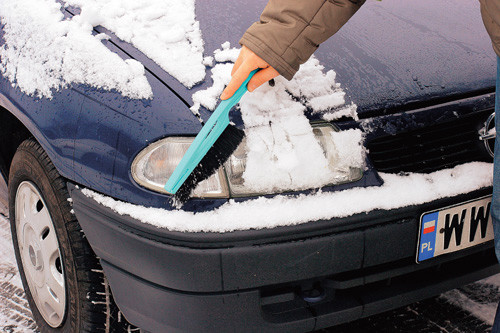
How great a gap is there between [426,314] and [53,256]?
1487mm

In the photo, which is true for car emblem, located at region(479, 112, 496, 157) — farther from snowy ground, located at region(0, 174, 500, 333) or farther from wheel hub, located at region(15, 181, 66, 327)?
wheel hub, located at region(15, 181, 66, 327)

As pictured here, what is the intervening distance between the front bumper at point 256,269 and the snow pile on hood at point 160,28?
48 cm

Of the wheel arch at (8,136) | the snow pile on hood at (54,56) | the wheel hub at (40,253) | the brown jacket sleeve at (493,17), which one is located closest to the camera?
the brown jacket sleeve at (493,17)

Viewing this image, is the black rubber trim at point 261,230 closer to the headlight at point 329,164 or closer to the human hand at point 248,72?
the headlight at point 329,164

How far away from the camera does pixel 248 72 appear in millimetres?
1386

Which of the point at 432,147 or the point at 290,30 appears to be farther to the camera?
the point at 432,147

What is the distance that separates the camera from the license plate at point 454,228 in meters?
1.59

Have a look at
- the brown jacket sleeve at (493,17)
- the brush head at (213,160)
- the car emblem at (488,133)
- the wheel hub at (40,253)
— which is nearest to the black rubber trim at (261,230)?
the brush head at (213,160)

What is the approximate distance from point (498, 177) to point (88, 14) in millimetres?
1386

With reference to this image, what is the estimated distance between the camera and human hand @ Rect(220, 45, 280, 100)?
138 centimetres

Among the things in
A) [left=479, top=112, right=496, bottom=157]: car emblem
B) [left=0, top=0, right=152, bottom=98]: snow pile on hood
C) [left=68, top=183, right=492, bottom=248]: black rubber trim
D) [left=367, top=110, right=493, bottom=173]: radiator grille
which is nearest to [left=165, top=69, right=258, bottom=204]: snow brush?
[left=68, top=183, right=492, bottom=248]: black rubber trim

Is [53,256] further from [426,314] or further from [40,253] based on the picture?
[426,314]

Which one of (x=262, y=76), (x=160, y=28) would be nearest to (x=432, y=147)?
(x=262, y=76)

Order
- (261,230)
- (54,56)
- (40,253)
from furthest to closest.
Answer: (40,253) < (54,56) < (261,230)
